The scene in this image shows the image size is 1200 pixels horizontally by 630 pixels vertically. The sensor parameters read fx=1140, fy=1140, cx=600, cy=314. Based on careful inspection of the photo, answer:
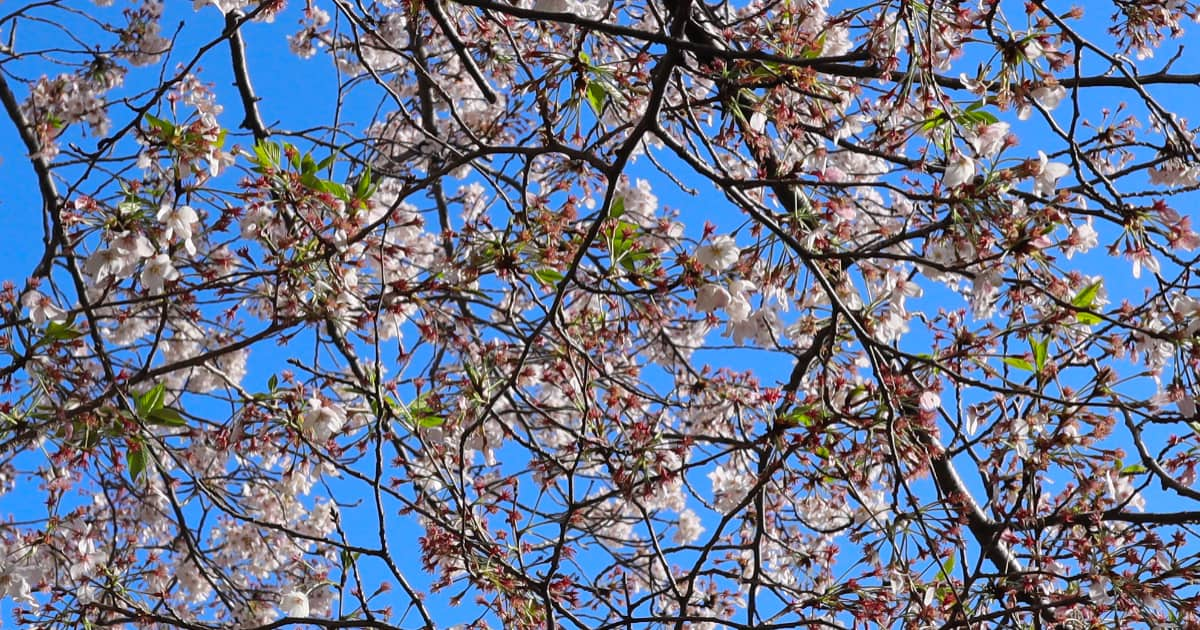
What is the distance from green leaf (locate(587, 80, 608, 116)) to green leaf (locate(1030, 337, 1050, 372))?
4.10ft

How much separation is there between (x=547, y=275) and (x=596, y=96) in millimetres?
501

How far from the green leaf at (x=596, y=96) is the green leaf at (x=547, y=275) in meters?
0.46

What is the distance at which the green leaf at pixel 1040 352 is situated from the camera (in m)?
2.87

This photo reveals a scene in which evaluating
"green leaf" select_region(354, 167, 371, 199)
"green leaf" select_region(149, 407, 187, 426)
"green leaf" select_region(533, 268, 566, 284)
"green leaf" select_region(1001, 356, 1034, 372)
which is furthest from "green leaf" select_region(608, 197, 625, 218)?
"green leaf" select_region(149, 407, 187, 426)

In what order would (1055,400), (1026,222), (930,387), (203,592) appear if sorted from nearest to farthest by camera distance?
(1026,222) → (1055,400) → (930,387) → (203,592)

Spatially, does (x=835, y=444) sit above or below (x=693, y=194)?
below

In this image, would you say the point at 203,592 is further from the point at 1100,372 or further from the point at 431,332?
the point at 1100,372

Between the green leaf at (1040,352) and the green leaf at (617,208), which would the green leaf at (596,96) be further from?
the green leaf at (1040,352)

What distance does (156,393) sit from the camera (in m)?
3.21

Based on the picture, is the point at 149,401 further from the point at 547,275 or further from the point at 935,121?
the point at 935,121

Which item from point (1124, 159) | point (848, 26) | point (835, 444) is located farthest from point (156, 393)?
point (1124, 159)

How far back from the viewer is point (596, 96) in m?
2.66

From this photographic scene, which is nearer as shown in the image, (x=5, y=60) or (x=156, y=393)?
(x=156, y=393)

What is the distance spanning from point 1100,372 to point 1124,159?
0.61 metres
